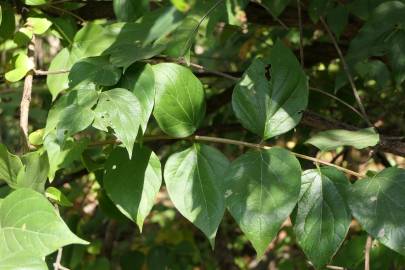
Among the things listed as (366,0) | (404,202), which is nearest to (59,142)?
(404,202)

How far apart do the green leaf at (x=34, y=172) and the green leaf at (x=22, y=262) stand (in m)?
0.20

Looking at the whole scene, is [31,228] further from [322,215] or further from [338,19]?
[338,19]

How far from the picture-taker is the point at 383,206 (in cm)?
98

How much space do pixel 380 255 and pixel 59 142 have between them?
2.56ft

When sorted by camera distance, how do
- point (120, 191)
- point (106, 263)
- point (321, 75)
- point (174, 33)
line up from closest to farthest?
point (120, 191)
point (174, 33)
point (106, 263)
point (321, 75)

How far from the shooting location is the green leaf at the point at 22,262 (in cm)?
83

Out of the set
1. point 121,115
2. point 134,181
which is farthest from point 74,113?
point 134,181

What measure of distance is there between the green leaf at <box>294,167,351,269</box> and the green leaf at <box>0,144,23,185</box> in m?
0.48

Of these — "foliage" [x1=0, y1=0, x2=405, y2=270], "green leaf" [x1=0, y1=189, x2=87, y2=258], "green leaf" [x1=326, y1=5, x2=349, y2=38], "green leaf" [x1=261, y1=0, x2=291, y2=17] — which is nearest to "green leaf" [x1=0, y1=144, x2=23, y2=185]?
"foliage" [x1=0, y1=0, x2=405, y2=270]

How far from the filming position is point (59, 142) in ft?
3.14

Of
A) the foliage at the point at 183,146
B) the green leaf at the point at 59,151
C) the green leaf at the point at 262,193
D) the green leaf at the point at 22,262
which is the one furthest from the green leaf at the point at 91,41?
the green leaf at the point at 22,262

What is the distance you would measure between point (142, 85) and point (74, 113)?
0.13 m

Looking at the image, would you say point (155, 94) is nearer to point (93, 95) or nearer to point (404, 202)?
point (93, 95)

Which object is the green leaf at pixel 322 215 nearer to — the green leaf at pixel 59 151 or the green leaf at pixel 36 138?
the green leaf at pixel 59 151
